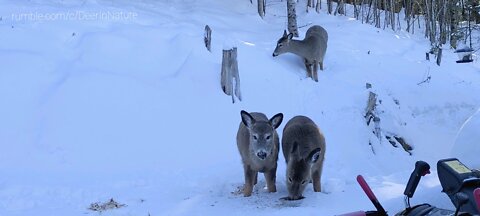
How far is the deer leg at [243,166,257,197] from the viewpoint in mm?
7523

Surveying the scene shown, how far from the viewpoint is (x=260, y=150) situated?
7266 millimetres

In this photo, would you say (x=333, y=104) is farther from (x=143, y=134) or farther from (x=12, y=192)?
(x=12, y=192)

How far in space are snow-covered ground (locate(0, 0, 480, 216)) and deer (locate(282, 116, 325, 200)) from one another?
186 mm

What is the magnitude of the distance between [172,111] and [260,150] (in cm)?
387

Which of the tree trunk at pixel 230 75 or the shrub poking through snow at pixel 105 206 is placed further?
the tree trunk at pixel 230 75

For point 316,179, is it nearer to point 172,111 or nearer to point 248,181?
point 248,181

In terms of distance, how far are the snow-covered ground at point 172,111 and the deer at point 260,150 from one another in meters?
0.22

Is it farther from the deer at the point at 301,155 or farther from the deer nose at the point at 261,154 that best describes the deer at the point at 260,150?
the deer at the point at 301,155

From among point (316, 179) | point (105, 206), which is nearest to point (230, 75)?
point (316, 179)

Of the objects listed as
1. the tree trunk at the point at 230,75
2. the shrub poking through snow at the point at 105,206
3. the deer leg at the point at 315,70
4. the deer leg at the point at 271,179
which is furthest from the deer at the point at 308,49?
the shrub poking through snow at the point at 105,206

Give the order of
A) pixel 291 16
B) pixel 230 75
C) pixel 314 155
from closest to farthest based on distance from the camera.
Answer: pixel 314 155 → pixel 230 75 → pixel 291 16

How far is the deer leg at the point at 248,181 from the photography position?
7.52 metres

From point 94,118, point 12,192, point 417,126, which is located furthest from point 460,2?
point 12,192

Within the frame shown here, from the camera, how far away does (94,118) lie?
10.1 meters
